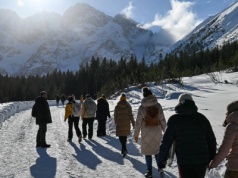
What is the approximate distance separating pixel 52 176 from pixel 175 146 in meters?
4.25

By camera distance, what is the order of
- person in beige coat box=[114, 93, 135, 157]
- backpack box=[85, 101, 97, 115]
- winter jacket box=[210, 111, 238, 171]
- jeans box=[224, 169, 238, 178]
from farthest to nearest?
backpack box=[85, 101, 97, 115] < person in beige coat box=[114, 93, 135, 157] < jeans box=[224, 169, 238, 178] < winter jacket box=[210, 111, 238, 171]

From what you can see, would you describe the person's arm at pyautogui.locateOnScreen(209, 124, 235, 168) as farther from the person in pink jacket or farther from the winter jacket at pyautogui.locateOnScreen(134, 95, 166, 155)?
the winter jacket at pyautogui.locateOnScreen(134, 95, 166, 155)

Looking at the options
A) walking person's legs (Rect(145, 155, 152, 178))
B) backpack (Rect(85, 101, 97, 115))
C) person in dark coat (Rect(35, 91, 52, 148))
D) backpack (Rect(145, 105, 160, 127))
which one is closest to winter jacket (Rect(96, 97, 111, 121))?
backpack (Rect(85, 101, 97, 115))

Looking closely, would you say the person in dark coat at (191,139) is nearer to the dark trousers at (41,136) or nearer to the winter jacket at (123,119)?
the winter jacket at (123,119)

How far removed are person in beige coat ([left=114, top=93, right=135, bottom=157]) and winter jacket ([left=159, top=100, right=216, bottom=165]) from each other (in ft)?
19.3

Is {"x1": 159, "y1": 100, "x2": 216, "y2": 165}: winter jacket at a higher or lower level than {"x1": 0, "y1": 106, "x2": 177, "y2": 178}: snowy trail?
higher

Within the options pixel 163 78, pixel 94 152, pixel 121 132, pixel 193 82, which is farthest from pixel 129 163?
pixel 163 78

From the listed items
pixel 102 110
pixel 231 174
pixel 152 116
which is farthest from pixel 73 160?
pixel 231 174

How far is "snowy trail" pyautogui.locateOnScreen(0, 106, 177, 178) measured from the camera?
8.60 metres

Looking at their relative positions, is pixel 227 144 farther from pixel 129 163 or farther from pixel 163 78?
pixel 163 78

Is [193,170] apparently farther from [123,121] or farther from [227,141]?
[123,121]

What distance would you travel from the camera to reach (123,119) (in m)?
11.0

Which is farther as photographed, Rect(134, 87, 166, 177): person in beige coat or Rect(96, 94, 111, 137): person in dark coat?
Rect(96, 94, 111, 137): person in dark coat

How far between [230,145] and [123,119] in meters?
6.47
